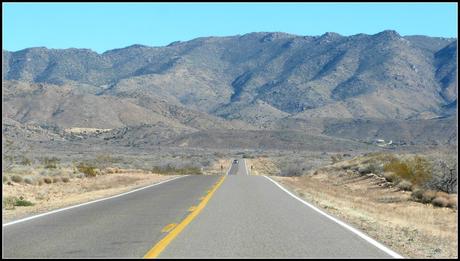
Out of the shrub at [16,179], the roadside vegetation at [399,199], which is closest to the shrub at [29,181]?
the shrub at [16,179]

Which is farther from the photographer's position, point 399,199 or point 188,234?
point 399,199

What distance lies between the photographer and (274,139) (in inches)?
6147

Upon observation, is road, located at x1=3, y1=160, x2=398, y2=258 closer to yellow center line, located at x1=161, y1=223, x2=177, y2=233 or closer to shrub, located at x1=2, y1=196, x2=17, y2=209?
yellow center line, located at x1=161, y1=223, x2=177, y2=233

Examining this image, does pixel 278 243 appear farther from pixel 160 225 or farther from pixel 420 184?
pixel 420 184

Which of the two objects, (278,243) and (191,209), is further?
(191,209)

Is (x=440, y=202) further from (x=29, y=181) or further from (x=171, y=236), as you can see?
(x=29, y=181)

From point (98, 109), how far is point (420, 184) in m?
151

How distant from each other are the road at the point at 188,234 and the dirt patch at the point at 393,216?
83 centimetres

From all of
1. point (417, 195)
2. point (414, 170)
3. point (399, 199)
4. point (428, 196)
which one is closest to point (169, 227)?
point (428, 196)

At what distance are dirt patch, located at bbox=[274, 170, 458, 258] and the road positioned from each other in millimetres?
827

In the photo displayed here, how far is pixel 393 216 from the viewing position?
69.4 ft

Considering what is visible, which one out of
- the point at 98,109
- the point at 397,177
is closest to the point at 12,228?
the point at 397,177

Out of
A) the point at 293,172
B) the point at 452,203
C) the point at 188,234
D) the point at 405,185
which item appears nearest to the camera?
the point at 188,234

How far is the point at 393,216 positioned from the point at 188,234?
1084 centimetres
